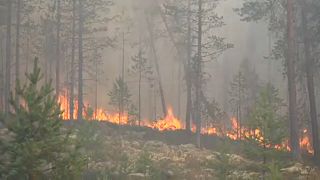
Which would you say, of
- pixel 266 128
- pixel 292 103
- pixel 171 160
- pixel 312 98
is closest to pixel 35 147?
pixel 266 128

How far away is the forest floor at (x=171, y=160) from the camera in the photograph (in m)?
15.9

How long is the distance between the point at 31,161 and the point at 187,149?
663 inches

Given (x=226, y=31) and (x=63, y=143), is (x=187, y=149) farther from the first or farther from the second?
(x=226, y=31)

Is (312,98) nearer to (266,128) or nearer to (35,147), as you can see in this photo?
(266,128)

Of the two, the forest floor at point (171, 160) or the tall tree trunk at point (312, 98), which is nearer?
the forest floor at point (171, 160)

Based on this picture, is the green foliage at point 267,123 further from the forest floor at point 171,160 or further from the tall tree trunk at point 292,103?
the tall tree trunk at point 292,103

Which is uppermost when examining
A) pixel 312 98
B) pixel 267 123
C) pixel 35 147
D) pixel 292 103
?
pixel 312 98

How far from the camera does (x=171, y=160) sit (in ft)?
69.1

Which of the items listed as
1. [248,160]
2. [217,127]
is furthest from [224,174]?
[217,127]

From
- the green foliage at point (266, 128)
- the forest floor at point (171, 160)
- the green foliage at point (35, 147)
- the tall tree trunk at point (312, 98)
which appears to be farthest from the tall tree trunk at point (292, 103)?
the green foliage at point (35, 147)

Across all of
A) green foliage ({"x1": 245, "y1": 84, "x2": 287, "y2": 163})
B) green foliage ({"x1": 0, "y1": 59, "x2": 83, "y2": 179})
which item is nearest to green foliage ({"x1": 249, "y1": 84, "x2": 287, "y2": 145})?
green foliage ({"x1": 245, "y1": 84, "x2": 287, "y2": 163})

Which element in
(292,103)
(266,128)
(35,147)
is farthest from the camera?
(292,103)

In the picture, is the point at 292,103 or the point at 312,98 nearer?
the point at 292,103

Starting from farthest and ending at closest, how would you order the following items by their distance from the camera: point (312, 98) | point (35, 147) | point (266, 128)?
point (312, 98)
point (266, 128)
point (35, 147)
